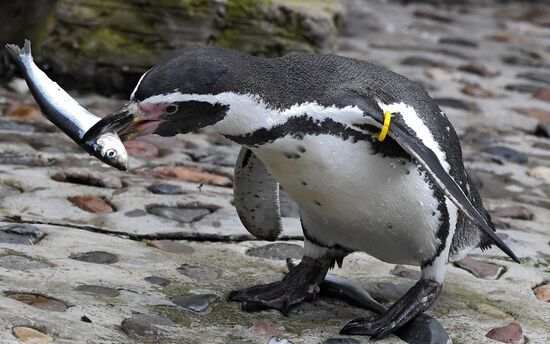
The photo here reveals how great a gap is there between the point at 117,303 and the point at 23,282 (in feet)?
0.98

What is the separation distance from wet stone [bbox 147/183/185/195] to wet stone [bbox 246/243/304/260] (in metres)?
0.67

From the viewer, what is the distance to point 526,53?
364 inches

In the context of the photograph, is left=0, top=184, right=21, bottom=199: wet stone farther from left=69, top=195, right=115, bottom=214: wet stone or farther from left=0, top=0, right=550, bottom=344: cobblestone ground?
left=69, top=195, right=115, bottom=214: wet stone

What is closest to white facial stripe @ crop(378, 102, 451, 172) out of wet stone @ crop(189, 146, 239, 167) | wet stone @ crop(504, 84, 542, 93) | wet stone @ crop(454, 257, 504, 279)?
wet stone @ crop(454, 257, 504, 279)

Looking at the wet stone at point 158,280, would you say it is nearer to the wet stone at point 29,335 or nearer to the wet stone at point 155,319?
the wet stone at point 155,319

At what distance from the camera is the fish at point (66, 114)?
3150mm

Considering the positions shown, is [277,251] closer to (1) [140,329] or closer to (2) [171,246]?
(2) [171,246]

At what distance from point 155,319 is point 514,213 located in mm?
2279

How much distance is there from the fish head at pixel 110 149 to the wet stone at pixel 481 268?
1724mm

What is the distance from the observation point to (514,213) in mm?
5148

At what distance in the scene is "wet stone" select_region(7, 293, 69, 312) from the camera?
10.9 feet

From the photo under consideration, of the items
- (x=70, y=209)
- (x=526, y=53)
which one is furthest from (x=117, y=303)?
(x=526, y=53)

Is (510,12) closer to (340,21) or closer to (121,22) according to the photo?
(340,21)

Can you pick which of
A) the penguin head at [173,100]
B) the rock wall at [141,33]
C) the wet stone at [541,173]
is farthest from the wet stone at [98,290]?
the rock wall at [141,33]
